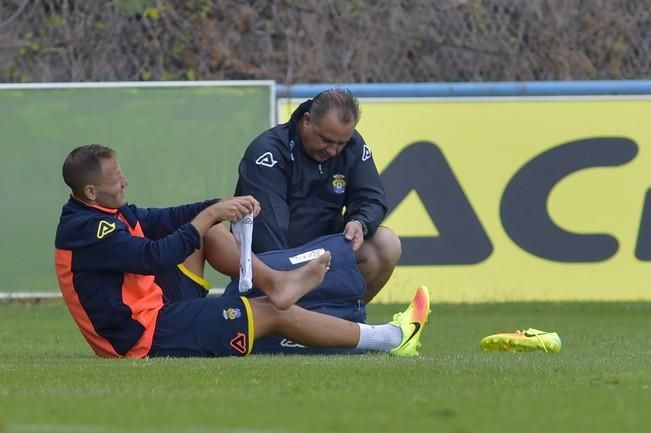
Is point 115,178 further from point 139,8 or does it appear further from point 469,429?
point 139,8

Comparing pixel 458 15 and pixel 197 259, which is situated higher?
pixel 458 15

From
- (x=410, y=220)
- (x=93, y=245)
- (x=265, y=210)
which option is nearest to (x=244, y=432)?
(x=93, y=245)

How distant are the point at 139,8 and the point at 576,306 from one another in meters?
4.31

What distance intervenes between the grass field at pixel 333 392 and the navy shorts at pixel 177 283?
1.60 ft

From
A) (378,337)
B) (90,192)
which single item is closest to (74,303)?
(90,192)

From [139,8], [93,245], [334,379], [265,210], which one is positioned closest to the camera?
[334,379]

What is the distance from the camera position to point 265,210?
762 centimetres

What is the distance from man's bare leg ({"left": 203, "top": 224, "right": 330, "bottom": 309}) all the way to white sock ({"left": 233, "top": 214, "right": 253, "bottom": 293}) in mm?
61

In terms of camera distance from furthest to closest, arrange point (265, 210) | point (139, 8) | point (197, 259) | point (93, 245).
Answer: point (139, 8), point (265, 210), point (197, 259), point (93, 245)

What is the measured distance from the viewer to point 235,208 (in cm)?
689

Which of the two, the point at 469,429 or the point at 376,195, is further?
the point at 376,195

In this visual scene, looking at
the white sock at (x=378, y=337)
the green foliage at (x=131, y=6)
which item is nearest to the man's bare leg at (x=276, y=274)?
the white sock at (x=378, y=337)

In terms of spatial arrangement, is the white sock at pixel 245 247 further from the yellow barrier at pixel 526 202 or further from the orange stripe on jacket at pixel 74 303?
the yellow barrier at pixel 526 202

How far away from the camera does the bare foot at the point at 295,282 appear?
674 cm
